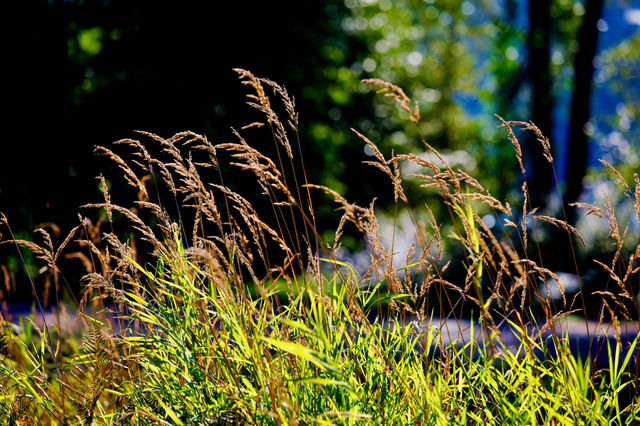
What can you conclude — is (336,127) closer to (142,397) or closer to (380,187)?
(380,187)

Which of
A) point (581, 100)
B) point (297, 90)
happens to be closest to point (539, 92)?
point (581, 100)

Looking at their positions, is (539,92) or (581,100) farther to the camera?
(539,92)

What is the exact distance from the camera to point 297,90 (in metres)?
11.3

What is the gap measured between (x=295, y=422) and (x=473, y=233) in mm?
686

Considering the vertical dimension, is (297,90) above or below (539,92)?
above

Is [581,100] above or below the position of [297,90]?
below

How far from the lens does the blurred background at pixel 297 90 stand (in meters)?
8.41

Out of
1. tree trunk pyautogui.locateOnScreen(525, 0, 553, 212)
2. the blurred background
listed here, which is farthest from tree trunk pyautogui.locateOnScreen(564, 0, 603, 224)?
tree trunk pyautogui.locateOnScreen(525, 0, 553, 212)

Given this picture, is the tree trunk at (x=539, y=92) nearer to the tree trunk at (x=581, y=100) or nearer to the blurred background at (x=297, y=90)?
the blurred background at (x=297, y=90)

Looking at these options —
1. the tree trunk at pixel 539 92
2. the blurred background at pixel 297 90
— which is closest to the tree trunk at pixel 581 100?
the blurred background at pixel 297 90

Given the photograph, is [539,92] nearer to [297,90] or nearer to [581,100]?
[581,100]

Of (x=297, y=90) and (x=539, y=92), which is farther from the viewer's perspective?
(x=539, y=92)

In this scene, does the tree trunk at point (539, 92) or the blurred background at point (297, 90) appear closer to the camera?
the blurred background at point (297, 90)

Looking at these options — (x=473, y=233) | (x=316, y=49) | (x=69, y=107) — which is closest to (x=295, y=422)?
(x=473, y=233)
